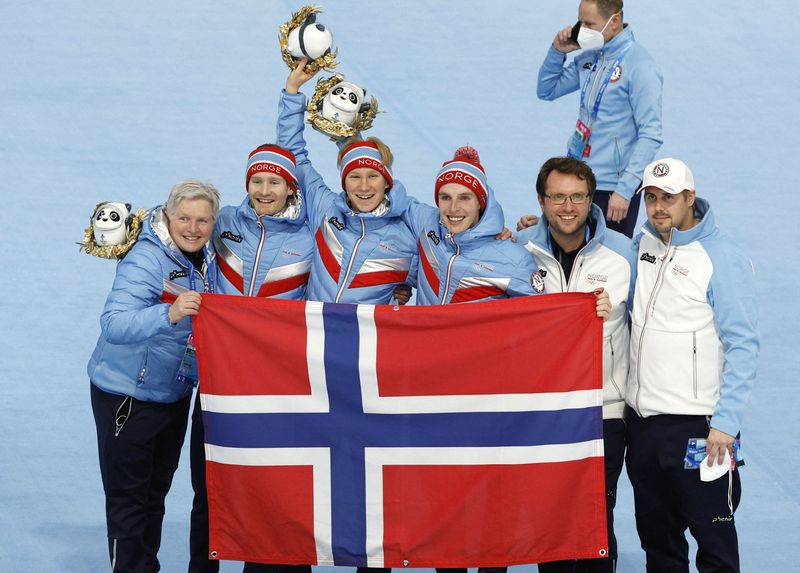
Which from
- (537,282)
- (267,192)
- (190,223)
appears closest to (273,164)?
(267,192)

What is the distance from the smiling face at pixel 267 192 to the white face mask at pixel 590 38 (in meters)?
2.19

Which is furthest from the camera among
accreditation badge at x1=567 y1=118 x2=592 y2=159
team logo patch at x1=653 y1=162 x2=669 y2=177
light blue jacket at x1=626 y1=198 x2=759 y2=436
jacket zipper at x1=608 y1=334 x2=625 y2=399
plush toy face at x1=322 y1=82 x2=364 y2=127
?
accreditation badge at x1=567 y1=118 x2=592 y2=159

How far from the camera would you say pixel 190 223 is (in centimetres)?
573

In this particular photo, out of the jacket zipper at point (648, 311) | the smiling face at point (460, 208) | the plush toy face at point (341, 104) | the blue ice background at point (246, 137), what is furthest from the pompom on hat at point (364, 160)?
the blue ice background at point (246, 137)

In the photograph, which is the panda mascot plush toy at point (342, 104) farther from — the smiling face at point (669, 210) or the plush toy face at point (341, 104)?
the smiling face at point (669, 210)

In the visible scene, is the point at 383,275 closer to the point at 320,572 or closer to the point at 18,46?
the point at 320,572

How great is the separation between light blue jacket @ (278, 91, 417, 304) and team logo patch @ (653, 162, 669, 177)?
114 centimetres

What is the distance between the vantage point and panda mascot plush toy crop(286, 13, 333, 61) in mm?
6457

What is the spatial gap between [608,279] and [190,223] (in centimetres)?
172

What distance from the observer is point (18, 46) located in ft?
42.6

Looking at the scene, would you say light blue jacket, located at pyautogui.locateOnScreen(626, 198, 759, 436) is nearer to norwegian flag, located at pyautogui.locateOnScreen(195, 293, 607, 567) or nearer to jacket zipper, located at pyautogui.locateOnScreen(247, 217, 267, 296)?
norwegian flag, located at pyautogui.locateOnScreen(195, 293, 607, 567)

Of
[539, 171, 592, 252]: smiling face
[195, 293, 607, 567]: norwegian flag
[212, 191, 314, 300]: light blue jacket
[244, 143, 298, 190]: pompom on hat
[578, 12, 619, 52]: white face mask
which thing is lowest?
[195, 293, 607, 567]: norwegian flag

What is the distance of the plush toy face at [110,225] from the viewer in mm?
5789

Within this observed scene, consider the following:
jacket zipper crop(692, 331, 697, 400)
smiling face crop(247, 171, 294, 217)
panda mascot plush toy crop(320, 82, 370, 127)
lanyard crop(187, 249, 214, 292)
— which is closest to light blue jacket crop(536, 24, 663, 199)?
panda mascot plush toy crop(320, 82, 370, 127)
